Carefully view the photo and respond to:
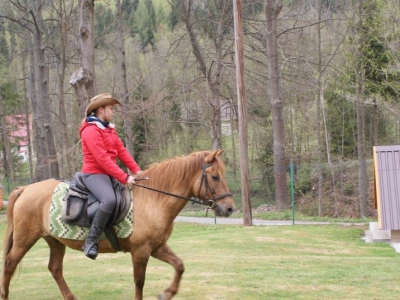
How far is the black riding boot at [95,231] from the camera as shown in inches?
257

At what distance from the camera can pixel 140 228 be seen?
6676mm

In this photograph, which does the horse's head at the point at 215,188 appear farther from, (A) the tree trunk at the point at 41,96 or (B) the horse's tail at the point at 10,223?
(A) the tree trunk at the point at 41,96

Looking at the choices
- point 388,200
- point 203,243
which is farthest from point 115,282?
point 388,200

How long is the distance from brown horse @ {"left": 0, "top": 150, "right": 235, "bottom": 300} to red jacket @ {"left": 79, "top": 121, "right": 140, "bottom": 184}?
476mm

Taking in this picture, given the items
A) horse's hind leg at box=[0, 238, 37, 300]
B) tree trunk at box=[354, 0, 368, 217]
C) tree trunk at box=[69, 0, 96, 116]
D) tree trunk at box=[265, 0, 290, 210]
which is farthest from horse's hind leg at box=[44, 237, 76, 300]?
tree trunk at box=[354, 0, 368, 217]

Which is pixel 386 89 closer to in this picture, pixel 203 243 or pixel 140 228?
pixel 203 243

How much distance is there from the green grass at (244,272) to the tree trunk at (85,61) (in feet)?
14.7

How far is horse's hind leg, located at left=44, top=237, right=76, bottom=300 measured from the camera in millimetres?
7488

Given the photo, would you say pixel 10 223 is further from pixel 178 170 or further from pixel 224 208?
pixel 224 208

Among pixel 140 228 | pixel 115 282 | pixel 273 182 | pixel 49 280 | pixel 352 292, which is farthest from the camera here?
pixel 273 182

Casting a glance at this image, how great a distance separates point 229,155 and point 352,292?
102 feet

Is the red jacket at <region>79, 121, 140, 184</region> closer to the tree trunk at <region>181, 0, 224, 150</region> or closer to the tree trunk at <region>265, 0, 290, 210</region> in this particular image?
the tree trunk at <region>265, 0, 290, 210</region>

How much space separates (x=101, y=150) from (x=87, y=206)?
0.70 meters

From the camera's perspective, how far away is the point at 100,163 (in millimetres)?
6602
